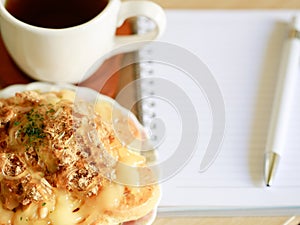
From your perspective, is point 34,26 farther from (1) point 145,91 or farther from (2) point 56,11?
(1) point 145,91

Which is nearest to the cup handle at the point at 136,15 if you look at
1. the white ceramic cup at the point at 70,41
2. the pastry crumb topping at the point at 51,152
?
the white ceramic cup at the point at 70,41

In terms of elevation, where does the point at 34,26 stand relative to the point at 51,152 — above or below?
above

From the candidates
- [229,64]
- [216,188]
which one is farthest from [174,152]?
[229,64]

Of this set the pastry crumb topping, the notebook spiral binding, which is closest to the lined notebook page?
the notebook spiral binding

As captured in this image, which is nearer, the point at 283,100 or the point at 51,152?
the point at 51,152

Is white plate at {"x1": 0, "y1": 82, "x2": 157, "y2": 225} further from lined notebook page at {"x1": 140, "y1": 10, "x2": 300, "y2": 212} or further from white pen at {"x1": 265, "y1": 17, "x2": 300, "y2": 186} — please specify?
white pen at {"x1": 265, "y1": 17, "x2": 300, "y2": 186}

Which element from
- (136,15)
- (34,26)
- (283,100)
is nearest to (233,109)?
(283,100)
